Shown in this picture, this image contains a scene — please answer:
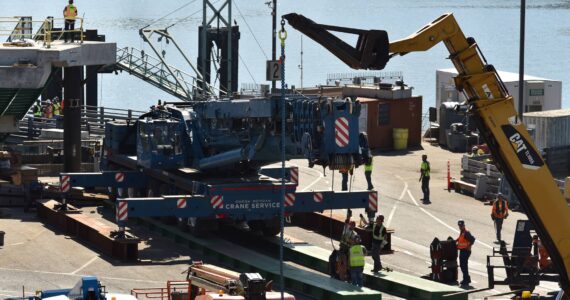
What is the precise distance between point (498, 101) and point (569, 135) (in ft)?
65.4

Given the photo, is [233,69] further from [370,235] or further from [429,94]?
[429,94]

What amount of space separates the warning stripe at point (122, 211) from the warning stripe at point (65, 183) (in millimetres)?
5091

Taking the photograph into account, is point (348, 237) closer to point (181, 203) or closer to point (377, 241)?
point (377, 241)

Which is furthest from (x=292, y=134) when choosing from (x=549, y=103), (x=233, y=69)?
(x=233, y=69)

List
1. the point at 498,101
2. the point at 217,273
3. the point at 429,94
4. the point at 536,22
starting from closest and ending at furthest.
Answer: the point at 217,273 → the point at 498,101 → the point at 429,94 → the point at 536,22

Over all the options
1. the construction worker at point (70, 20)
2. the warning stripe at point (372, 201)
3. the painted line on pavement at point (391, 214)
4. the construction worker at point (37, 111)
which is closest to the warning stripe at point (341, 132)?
the warning stripe at point (372, 201)

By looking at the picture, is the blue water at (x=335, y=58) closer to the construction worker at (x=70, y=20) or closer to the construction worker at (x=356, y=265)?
the construction worker at (x=70, y=20)

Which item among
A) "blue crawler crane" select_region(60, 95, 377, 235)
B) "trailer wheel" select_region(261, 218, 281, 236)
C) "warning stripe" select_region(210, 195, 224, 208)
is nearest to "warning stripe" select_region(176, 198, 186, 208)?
"blue crawler crane" select_region(60, 95, 377, 235)

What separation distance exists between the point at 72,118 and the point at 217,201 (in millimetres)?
11939

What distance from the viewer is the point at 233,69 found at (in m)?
64.3

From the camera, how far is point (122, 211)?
30.3 meters

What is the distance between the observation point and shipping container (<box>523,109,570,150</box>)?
42.8 m

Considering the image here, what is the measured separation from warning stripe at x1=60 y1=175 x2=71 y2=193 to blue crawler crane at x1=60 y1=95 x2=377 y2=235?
0.04 metres

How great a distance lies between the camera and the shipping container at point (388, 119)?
51.7m
